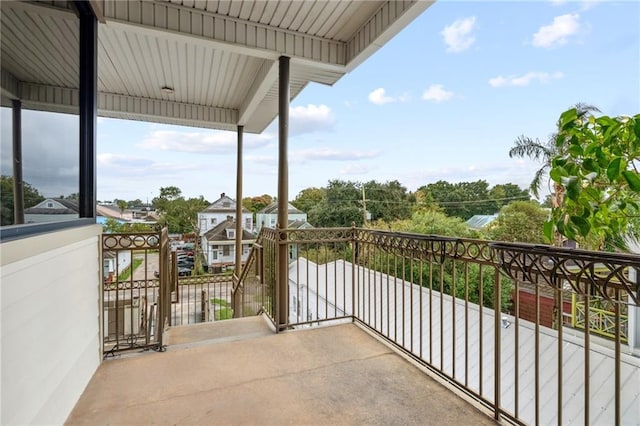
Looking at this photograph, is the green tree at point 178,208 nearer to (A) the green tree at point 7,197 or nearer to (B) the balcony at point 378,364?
(B) the balcony at point 378,364

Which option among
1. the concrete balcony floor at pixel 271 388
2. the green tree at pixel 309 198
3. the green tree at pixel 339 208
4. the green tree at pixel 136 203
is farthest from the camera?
the green tree at pixel 309 198

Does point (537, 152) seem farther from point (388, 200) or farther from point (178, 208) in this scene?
point (178, 208)

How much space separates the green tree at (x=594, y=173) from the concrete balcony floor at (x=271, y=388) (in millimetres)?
1144

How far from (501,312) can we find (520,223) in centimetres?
1395

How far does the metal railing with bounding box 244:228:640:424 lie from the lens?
1.20m

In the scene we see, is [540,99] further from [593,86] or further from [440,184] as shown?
[440,184]

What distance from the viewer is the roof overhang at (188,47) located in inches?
58.8

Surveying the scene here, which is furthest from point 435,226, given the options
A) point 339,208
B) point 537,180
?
point 339,208

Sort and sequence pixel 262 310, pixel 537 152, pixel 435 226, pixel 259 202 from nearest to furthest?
pixel 262 310
pixel 537 152
pixel 435 226
pixel 259 202

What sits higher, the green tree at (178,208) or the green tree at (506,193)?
the green tree at (506,193)

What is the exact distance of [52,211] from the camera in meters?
1.53

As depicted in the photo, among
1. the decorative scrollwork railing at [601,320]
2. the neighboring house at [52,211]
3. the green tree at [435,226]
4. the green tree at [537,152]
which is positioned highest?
the green tree at [537,152]

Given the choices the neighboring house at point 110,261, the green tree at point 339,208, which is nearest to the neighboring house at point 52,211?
the neighboring house at point 110,261

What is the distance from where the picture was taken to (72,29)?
209cm
